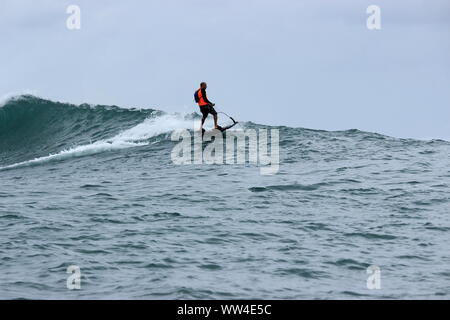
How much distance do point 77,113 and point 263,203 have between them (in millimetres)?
17749

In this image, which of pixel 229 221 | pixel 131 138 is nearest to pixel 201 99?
pixel 131 138

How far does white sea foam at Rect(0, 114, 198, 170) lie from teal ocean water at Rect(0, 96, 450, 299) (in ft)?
0.43

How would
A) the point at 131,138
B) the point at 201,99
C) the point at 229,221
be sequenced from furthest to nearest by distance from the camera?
the point at 131,138
the point at 201,99
the point at 229,221

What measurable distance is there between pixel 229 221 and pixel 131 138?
12.9m

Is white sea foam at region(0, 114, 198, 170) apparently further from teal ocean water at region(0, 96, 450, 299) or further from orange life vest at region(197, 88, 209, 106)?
orange life vest at region(197, 88, 209, 106)

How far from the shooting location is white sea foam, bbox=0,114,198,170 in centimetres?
2894

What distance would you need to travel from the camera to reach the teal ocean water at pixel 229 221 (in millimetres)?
13922

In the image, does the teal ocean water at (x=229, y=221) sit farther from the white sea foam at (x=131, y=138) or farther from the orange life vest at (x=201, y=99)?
the orange life vest at (x=201, y=99)

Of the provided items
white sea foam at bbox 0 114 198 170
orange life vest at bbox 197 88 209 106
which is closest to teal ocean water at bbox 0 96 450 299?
white sea foam at bbox 0 114 198 170

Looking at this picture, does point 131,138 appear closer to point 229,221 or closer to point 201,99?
point 201,99

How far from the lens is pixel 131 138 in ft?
100.0

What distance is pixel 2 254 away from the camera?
51.2ft

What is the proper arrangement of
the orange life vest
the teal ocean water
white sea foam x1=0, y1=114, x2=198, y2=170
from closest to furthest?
the teal ocean water, the orange life vest, white sea foam x1=0, y1=114, x2=198, y2=170
